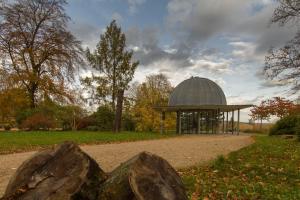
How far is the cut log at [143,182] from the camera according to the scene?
172 inches

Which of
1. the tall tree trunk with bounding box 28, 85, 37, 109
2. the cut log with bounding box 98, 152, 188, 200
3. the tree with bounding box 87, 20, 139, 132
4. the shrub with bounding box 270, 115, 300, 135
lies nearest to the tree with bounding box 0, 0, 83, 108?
the tall tree trunk with bounding box 28, 85, 37, 109

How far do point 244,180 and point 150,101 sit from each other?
126ft

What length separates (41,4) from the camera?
116ft

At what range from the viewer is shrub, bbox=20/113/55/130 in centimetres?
3111

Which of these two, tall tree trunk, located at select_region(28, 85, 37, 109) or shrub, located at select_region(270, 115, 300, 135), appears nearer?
shrub, located at select_region(270, 115, 300, 135)

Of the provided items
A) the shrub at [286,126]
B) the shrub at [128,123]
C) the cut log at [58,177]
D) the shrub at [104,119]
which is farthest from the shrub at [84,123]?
the cut log at [58,177]

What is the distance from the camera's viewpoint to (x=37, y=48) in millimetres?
34656

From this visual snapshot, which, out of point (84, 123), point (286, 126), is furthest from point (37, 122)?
point (286, 126)

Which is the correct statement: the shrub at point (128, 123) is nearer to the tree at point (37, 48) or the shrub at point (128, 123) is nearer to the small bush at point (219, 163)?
the tree at point (37, 48)

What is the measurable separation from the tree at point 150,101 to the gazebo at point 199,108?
3959mm

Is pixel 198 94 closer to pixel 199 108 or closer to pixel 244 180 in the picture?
pixel 199 108

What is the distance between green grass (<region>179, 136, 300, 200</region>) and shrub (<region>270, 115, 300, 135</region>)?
17.0 metres

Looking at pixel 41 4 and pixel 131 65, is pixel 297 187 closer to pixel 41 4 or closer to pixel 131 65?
pixel 41 4

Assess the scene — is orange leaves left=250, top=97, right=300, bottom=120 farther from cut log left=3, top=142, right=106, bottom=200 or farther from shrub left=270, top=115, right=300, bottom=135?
cut log left=3, top=142, right=106, bottom=200
